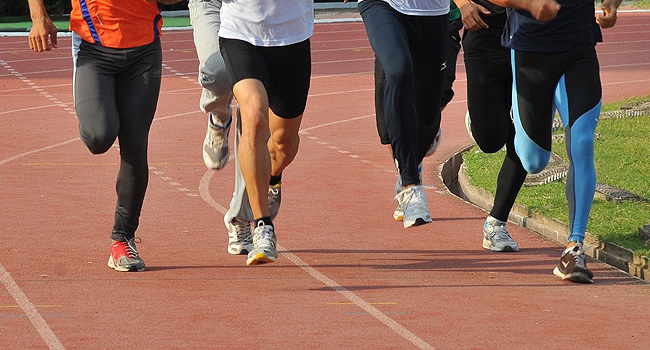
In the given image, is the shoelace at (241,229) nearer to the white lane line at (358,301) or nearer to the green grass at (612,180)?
the white lane line at (358,301)

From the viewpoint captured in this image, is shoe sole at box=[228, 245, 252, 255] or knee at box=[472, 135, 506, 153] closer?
shoe sole at box=[228, 245, 252, 255]

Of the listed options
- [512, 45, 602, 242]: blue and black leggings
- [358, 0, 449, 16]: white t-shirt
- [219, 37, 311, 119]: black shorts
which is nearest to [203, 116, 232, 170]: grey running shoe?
[219, 37, 311, 119]: black shorts

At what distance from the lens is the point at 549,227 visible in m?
8.45

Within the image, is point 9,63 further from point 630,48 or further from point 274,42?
point 274,42

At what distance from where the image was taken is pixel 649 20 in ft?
126

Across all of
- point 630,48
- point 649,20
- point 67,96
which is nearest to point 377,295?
point 67,96

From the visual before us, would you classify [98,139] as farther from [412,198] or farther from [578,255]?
[578,255]

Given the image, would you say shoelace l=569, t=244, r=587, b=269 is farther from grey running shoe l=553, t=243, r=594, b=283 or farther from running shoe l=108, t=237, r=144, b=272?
running shoe l=108, t=237, r=144, b=272

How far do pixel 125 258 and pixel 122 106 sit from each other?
856 millimetres

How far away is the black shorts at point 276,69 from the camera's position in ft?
22.0

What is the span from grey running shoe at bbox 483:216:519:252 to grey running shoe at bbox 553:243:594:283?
936 mm

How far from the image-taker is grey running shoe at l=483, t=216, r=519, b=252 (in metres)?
7.70

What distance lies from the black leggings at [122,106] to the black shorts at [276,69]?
0.48 metres

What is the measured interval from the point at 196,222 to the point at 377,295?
259cm
